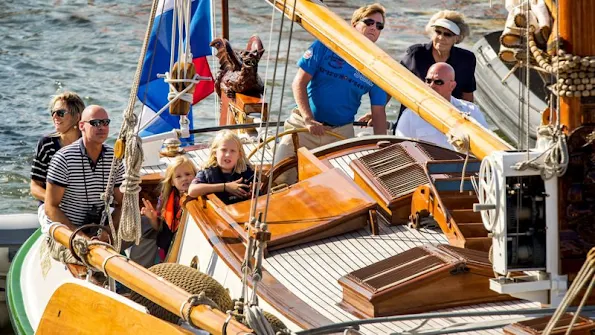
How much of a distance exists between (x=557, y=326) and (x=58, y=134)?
377 cm

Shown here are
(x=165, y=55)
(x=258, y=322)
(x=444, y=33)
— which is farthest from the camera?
(x=165, y=55)

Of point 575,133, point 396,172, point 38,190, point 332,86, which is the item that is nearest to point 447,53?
point 332,86

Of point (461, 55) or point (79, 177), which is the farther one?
point (461, 55)

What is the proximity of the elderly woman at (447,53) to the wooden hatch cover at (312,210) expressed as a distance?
6.12ft

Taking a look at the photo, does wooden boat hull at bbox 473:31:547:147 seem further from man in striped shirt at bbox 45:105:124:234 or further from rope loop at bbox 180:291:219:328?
rope loop at bbox 180:291:219:328

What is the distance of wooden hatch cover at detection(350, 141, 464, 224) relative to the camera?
6305 millimetres

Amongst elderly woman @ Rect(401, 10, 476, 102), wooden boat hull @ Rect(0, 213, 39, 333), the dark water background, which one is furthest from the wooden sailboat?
the dark water background

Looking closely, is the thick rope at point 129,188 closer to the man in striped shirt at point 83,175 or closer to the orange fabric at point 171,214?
the man in striped shirt at point 83,175

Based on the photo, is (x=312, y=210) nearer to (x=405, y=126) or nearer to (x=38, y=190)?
(x=405, y=126)

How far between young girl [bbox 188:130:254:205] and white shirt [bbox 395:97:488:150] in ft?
3.66

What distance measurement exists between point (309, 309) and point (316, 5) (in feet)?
6.44

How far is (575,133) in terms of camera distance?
15.4 feet

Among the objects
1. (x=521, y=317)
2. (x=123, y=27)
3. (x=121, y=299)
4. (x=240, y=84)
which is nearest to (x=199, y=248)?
(x=121, y=299)

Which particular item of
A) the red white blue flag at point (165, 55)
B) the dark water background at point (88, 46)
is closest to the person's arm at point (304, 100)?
the red white blue flag at point (165, 55)
